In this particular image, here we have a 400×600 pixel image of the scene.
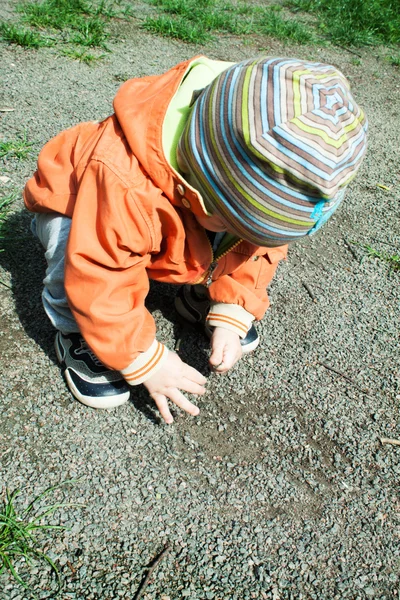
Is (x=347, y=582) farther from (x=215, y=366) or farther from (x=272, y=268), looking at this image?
(x=272, y=268)

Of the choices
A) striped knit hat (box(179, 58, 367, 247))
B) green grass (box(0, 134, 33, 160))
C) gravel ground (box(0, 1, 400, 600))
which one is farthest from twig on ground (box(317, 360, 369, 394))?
green grass (box(0, 134, 33, 160))

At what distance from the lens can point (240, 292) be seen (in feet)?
7.06

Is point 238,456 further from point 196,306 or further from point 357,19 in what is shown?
point 357,19

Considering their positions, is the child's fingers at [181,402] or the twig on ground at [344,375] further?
the twig on ground at [344,375]

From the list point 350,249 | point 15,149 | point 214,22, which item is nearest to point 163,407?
point 350,249

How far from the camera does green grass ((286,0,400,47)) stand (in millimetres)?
5359

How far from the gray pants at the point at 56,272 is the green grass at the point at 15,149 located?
3.44 ft

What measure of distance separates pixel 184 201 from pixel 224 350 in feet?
1.99

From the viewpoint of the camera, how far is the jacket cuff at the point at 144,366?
6.02 ft

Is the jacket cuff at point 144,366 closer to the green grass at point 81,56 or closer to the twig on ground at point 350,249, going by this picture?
the twig on ground at point 350,249

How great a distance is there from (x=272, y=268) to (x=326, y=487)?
2.69 feet

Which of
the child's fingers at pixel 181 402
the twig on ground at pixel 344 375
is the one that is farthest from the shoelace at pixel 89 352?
the twig on ground at pixel 344 375

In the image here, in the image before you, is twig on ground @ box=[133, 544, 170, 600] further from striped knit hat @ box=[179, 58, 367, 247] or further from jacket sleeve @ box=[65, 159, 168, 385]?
striped knit hat @ box=[179, 58, 367, 247]

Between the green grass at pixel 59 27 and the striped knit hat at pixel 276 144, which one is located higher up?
the striped knit hat at pixel 276 144
